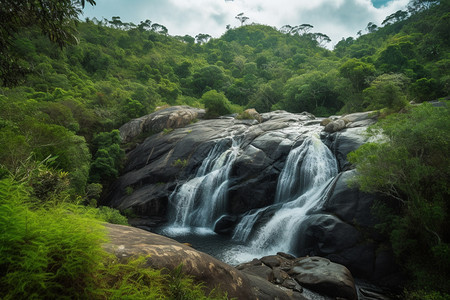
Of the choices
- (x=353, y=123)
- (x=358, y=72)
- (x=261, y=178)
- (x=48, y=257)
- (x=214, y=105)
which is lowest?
(x=261, y=178)

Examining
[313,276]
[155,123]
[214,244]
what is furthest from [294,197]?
[155,123]

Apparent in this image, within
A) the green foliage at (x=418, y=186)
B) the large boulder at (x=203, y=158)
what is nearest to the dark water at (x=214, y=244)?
the large boulder at (x=203, y=158)

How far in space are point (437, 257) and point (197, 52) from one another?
7774cm

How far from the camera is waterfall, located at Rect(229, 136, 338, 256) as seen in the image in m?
11.0

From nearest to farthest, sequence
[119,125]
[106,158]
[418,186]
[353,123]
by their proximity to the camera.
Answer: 1. [418,186]
2. [353,123]
3. [106,158]
4. [119,125]

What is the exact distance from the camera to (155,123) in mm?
26375

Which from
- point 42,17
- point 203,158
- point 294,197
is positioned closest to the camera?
point 42,17

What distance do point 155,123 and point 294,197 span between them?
1940 cm

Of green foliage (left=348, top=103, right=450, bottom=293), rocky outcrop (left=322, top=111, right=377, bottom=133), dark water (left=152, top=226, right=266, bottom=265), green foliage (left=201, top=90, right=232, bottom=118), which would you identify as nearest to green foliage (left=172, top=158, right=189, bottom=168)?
dark water (left=152, top=226, right=266, bottom=265)

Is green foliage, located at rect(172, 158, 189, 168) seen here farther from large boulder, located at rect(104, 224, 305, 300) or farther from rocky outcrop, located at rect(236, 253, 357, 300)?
large boulder, located at rect(104, 224, 305, 300)

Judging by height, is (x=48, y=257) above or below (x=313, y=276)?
above

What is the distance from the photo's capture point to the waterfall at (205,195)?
15219 mm

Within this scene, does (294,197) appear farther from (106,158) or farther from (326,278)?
(106,158)

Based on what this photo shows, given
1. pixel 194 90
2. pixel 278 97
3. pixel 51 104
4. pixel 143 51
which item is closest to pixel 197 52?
pixel 143 51
